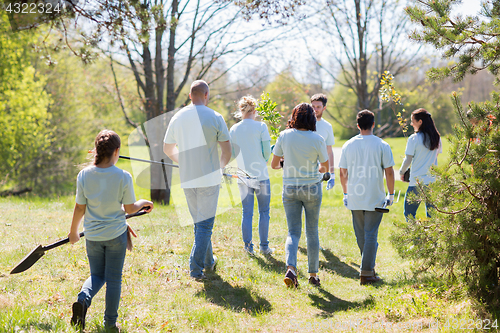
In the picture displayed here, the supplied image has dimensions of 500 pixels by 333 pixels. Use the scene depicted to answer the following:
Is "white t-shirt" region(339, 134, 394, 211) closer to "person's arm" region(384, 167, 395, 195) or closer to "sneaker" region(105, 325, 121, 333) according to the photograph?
"person's arm" region(384, 167, 395, 195)

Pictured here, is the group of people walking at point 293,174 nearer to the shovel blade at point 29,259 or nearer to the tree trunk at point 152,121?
the shovel blade at point 29,259

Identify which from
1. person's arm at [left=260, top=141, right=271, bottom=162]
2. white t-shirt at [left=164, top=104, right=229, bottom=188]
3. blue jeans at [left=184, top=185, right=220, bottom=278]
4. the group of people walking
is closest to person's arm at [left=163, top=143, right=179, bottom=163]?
the group of people walking

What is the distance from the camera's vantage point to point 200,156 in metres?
4.24

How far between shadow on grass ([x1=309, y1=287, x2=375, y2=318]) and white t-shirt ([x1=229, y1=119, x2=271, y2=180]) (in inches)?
71.3

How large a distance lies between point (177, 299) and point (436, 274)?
2.51 m

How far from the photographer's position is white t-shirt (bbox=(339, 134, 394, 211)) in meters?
4.54

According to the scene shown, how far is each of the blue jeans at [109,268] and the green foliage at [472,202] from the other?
264 centimetres

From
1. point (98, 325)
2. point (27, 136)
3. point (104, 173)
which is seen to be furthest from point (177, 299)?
point (27, 136)

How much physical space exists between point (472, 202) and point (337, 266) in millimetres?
2595

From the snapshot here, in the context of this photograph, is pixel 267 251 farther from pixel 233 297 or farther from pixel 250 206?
pixel 233 297

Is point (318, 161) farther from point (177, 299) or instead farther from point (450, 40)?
point (177, 299)

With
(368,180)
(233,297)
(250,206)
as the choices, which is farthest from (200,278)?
(368,180)

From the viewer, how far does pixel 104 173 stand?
2980 millimetres

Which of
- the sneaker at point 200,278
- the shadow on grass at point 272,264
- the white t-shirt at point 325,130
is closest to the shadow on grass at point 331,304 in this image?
the shadow on grass at point 272,264
